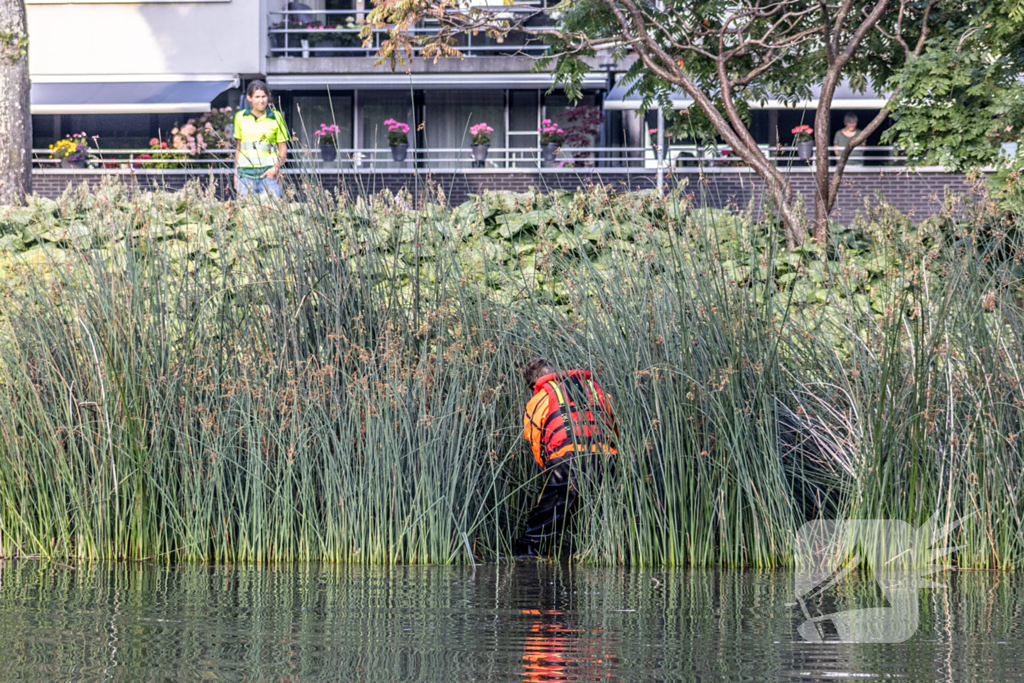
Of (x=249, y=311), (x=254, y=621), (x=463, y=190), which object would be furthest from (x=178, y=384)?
(x=463, y=190)

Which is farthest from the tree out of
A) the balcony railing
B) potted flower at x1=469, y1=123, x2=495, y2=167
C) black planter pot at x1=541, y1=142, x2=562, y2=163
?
the balcony railing

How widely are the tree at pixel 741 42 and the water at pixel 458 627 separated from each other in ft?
12.1

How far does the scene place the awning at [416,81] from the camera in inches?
820

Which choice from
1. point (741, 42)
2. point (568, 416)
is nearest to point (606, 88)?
point (741, 42)

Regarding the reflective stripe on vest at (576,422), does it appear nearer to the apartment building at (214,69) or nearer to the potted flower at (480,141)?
the potted flower at (480,141)

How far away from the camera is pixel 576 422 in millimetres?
4422

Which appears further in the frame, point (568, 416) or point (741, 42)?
point (741, 42)

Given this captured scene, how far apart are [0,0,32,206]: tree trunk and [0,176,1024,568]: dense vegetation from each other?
4.45 meters

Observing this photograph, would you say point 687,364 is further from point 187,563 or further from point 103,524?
point 103,524

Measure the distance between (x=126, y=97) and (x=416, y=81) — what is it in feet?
17.2

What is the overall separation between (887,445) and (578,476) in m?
1.17

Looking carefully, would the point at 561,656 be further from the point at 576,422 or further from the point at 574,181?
the point at 574,181

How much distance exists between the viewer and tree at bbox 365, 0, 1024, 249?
7.44m
